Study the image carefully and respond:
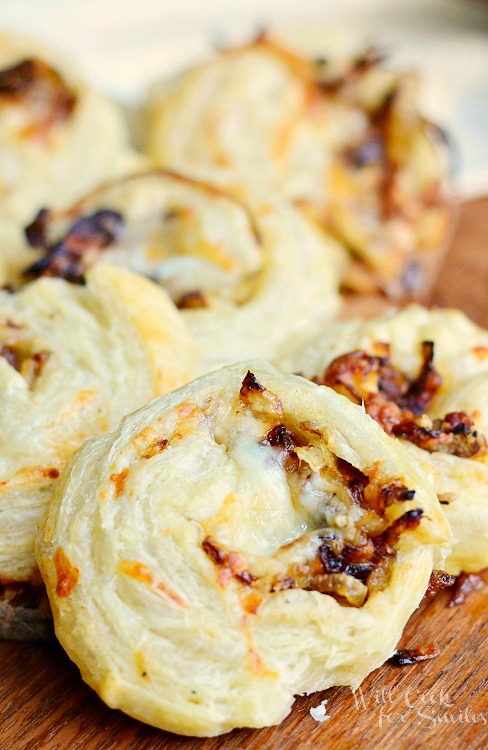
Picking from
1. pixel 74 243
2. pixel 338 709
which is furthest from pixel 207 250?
pixel 338 709

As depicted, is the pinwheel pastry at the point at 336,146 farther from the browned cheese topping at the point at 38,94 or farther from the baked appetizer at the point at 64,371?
the baked appetizer at the point at 64,371

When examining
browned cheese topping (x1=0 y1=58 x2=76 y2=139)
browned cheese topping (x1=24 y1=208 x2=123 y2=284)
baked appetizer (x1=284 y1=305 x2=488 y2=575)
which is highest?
browned cheese topping (x1=0 y1=58 x2=76 y2=139)

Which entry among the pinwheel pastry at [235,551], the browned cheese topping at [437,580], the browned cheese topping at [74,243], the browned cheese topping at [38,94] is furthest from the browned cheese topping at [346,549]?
the browned cheese topping at [38,94]

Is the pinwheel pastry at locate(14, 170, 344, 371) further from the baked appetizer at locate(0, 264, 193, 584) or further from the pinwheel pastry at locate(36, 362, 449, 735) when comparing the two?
the pinwheel pastry at locate(36, 362, 449, 735)

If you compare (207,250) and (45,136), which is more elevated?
(45,136)

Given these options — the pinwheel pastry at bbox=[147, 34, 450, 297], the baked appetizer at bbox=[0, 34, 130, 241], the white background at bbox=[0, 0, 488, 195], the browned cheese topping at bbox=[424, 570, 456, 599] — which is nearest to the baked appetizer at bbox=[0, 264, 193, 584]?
the browned cheese topping at bbox=[424, 570, 456, 599]

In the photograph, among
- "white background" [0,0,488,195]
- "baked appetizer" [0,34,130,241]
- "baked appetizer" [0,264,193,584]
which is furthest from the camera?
"white background" [0,0,488,195]

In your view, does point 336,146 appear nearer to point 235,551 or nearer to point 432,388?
point 432,388

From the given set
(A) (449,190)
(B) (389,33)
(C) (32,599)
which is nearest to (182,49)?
(B) (389,33)
